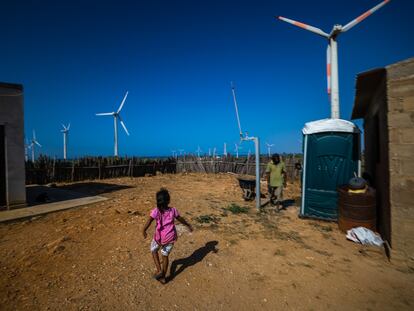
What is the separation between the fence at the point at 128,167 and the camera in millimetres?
13422

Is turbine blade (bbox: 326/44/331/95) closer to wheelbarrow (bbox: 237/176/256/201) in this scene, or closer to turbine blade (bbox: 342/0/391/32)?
turbine blade (bbox: 342/0/391/32)

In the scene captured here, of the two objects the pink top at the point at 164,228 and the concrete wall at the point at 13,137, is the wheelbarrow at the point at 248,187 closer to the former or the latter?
the pink top at the point at 164,228

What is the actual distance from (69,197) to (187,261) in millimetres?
6022

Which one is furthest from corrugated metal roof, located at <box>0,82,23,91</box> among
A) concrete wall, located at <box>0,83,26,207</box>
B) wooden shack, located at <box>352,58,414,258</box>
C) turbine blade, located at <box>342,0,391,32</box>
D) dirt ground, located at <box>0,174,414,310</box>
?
turbine blade, located at <box>342,0,391,32</box>

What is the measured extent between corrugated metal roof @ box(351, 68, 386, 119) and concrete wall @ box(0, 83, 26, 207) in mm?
8611

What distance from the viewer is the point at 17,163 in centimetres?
652

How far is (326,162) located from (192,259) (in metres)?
4.35

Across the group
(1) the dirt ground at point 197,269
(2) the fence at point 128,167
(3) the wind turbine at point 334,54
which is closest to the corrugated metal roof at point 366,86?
(3) the wind turbine at point 334,54

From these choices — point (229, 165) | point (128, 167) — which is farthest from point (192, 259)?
point (229, 165)

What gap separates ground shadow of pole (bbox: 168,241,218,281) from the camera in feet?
11.4

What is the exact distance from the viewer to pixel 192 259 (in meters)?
3.88

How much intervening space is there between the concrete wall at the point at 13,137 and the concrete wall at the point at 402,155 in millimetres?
8859

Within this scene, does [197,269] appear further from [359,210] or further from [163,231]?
[359,210]

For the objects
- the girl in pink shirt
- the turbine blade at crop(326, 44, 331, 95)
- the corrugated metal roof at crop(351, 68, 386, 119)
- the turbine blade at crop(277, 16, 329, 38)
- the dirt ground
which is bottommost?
the dirt ground
